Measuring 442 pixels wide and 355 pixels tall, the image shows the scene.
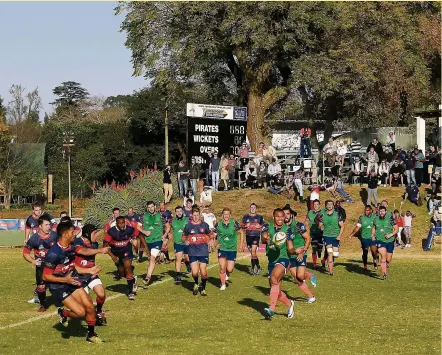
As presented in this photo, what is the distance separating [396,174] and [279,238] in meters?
→ 26.5

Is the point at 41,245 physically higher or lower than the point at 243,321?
higher

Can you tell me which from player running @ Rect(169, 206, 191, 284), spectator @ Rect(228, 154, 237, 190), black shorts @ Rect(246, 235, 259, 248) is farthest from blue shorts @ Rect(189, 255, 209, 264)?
spectator @ Rect(228, 154, 237, 190)

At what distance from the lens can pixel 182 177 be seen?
44.5 metres

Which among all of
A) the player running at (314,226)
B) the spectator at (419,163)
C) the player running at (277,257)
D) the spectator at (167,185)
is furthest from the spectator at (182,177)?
the player running at (277,257)

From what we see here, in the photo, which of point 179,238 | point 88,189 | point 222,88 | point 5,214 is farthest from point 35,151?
point 179,238

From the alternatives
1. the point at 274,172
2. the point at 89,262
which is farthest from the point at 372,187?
the point at 89,262

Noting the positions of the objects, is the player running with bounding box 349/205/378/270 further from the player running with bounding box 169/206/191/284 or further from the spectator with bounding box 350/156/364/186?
the spectator with bounding box 350/156/364/186

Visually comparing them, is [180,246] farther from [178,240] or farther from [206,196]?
[206,196]

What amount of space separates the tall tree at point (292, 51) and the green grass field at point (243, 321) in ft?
83.8

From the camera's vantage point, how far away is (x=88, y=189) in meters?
74.9

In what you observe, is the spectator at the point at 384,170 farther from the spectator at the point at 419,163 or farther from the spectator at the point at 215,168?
the spectator at the point at 215,168

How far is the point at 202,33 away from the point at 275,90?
5.40 metres

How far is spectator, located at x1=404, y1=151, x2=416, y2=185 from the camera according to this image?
1601 inches

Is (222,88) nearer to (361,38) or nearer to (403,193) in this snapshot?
(361,38)
